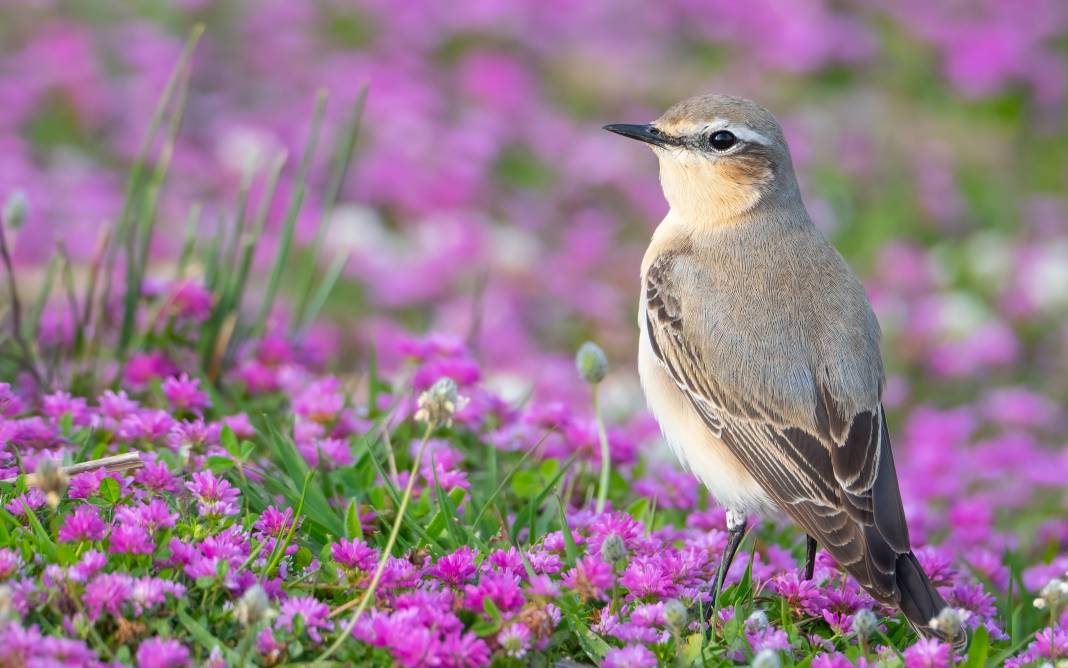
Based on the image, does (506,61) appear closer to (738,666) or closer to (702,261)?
(702,261)

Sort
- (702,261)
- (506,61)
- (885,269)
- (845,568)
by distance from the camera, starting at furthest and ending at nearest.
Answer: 1. (506,61)
2. (885,269)
3. (702,261)
4. (845,568)

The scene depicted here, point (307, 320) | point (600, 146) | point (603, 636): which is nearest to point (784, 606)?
point (603, 636)

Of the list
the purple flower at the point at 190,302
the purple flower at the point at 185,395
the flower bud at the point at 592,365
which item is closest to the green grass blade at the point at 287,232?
the purple flower at the point at 190,302

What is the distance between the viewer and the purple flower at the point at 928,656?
13.2ft

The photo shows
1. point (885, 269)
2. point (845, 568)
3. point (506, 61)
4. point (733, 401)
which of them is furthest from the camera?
point (506, 61)

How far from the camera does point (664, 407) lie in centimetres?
538

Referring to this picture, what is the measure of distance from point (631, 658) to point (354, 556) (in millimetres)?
927

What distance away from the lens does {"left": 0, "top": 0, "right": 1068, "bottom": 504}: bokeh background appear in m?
11.1

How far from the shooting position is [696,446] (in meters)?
5.25

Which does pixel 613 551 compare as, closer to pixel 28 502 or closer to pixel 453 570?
pixel 453 570

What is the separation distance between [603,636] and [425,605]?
0.62 m

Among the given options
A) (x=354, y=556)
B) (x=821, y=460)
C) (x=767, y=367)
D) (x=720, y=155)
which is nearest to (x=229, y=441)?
(x=354, y=556)

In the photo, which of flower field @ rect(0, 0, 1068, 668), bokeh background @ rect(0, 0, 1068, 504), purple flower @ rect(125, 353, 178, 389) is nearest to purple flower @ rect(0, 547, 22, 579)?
flower field @ rect(0, 0, 1068, 668)

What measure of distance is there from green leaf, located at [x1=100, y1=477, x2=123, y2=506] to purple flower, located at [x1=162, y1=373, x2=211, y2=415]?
92 centimetres
